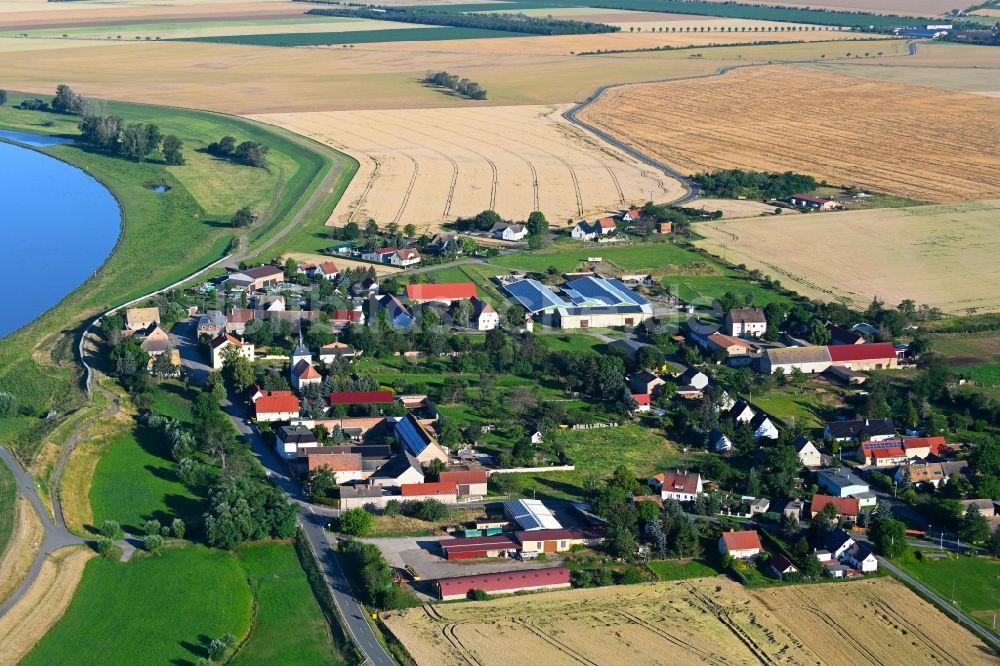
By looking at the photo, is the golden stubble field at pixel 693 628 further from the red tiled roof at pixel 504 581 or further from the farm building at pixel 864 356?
the farm building at pixel 864 356

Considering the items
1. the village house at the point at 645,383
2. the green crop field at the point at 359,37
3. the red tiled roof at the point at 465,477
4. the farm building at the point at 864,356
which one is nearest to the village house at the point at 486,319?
the village house at the point at 645,383

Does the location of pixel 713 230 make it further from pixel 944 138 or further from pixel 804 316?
pixel 944 138

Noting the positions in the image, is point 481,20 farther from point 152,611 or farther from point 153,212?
point 152,611

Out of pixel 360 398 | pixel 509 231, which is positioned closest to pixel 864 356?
pixel 360 398

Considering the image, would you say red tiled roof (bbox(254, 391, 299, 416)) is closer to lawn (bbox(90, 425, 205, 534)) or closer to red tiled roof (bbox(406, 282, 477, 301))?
lawn (bbox(90, 425, 205, 534))

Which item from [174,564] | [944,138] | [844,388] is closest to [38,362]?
[174,564]

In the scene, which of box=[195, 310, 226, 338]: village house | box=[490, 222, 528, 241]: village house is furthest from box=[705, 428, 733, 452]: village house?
box=[490, 222, 528, 241]: village house
